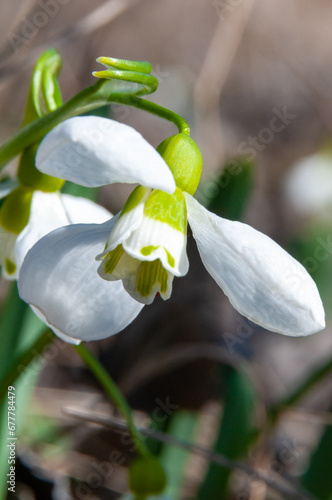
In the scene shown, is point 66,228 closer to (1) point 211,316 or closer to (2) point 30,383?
(2) point 30,383

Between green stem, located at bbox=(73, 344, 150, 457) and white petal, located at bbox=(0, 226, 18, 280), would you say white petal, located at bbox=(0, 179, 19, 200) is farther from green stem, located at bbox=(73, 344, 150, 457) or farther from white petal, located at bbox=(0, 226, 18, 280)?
green stem, located at bbox=(73, 344, 150, 457)

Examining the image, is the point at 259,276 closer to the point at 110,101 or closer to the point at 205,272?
the point at 110,101

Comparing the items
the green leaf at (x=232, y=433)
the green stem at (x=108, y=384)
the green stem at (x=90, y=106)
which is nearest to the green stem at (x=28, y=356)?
the green stem at (x=108, y=384)

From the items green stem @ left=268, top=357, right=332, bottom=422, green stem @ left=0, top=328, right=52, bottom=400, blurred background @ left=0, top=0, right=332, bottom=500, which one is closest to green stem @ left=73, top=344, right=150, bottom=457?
green stem @ left=0, top=328, right=52, bottom=400

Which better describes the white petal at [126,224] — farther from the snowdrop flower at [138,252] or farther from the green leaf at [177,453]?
the green leaf at [177,453]

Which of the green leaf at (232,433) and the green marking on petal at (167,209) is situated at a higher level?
the green marking on petal at (167,209)

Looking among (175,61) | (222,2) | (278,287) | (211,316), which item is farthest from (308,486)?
(222,2)
